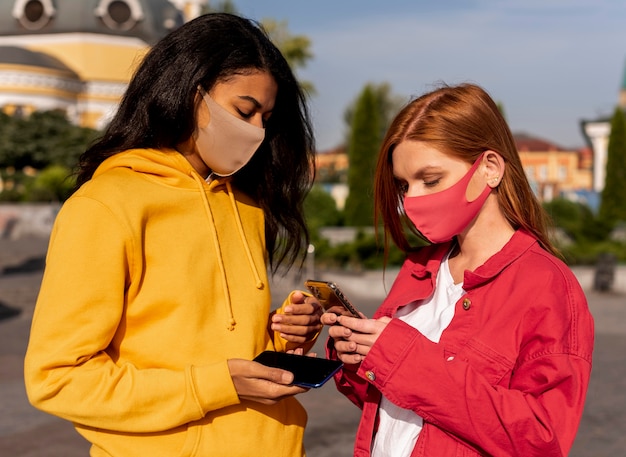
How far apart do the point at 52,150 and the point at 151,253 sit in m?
28.7

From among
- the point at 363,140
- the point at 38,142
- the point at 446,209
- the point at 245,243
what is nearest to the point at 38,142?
the point at 38,142

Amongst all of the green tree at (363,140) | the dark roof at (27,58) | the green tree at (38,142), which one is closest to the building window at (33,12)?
the dark roof at (27,58)

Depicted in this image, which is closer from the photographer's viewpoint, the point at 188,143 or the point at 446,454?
the point at 446,454

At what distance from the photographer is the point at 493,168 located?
78.8 inches

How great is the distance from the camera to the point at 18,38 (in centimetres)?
3966

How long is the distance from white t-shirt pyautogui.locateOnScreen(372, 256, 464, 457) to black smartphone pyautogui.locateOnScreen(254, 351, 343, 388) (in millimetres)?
249

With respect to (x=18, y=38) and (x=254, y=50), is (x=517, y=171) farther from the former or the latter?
(x=18, y=38)

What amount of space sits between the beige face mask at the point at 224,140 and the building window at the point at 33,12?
134ft

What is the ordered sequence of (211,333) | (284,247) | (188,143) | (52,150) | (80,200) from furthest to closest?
1. (52,150)
2. (284,247)
3. (188,143)
4. (211,333)
5. (80,200)

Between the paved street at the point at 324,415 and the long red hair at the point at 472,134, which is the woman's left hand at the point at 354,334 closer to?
the long red hair at the point at 472,134

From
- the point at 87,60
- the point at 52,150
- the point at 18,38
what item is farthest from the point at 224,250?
the point at 18,38

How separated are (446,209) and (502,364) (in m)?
0.40

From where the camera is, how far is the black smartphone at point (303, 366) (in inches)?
71.7

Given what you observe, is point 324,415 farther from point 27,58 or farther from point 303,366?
point 27,58
